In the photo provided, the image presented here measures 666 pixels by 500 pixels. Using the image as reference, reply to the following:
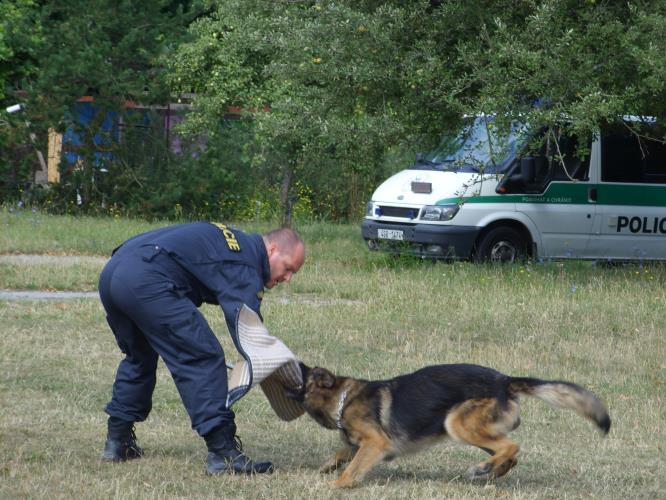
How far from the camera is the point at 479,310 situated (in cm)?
1162

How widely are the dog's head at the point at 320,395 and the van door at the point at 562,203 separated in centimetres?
972

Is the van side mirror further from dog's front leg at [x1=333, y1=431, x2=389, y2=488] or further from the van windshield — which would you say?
dog's front leg at [x1=333, y1=431, x2=389, y2=488]

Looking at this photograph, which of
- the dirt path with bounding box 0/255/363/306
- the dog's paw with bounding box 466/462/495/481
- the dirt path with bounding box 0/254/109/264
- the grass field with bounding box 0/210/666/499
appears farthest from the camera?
the dirt path with bounding box 0/254/109/264

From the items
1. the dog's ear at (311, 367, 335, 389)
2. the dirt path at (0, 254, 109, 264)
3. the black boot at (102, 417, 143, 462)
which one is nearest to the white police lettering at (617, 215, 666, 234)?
the dirt path at (0, 254, 109, 264)

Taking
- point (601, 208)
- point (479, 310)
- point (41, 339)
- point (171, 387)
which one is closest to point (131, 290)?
point (171, 387)

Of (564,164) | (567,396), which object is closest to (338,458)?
(567,396)

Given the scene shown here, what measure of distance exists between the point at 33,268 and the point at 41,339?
12.7 feet

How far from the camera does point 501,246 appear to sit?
15.5m

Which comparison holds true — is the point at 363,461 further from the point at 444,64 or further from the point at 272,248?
the point at 444,64

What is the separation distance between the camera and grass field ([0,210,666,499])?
5.99 metres

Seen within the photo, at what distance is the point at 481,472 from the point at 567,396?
633 mm

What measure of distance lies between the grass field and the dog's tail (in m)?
0.49

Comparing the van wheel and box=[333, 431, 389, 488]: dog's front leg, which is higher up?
the van wheel

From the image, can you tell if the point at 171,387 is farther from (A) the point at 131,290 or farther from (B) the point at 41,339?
(A) the point at 131,290
